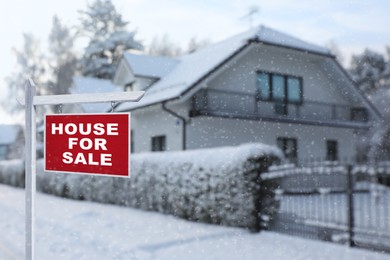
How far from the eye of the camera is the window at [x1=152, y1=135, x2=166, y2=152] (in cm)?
2036

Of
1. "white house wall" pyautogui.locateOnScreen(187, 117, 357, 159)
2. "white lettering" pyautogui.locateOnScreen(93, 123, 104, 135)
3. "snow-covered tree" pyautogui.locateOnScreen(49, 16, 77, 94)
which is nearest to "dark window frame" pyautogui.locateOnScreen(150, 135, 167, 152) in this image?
"white house wall" pyautogui.locateOnScreen(187, 117, 357, 159)

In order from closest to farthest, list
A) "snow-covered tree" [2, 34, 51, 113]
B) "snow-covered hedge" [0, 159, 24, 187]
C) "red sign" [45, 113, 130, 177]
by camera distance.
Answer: "red sign" [45, 113, 130, 177] < "snow-covered hedge" [0, 159, 24, 187] < "snow-covered tree" [2, 34, 51, 113]

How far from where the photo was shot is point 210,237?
8.05 metres

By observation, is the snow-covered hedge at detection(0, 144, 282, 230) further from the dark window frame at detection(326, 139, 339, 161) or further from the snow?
the dark window frame at detection(326, 139, 339, 161)

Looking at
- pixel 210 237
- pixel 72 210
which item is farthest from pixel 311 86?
pixel 210 237

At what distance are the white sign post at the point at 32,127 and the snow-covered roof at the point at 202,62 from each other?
1360 cm

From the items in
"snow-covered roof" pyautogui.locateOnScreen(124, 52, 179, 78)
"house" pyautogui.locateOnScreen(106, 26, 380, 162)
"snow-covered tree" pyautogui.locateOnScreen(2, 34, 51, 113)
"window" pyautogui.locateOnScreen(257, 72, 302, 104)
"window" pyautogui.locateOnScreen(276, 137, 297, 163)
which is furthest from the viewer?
"snow-covered tree" pyautogui.locateOnScreen(2, 34, 51, 113)

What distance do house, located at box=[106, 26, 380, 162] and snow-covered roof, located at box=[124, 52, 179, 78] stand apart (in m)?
0.06

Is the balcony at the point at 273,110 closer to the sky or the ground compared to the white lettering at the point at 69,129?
closer to the sky

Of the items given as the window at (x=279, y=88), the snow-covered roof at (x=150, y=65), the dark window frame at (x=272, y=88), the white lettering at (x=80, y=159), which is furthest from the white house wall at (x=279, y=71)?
the white lettering at (x=80, y=159)

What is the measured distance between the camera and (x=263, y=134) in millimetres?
20344

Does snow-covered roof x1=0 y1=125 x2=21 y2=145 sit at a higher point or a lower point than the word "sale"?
higher

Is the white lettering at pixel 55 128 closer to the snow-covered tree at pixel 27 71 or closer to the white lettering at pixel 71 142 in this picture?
the white lettering at pixel 71 142

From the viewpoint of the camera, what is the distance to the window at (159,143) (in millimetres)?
20358
